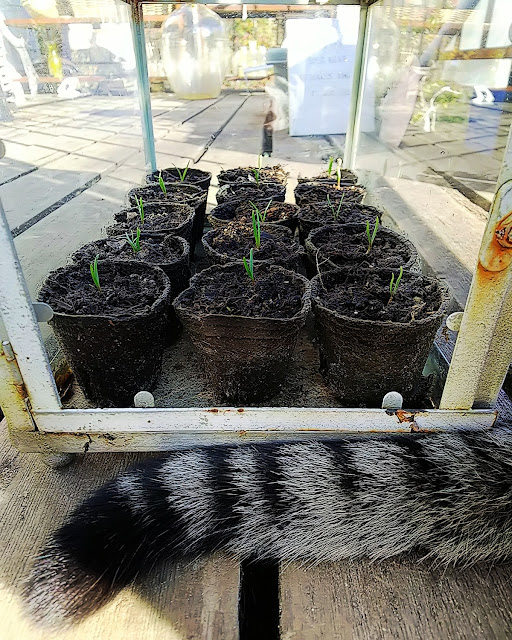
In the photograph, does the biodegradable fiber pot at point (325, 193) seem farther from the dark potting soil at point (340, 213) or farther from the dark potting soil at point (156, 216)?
the dark potting soil at point (156, 216)

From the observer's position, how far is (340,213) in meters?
2.69

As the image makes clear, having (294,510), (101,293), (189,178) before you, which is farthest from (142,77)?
(294,510)

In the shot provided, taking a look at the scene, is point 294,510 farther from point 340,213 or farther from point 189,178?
point 189,178

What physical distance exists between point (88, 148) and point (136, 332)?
1425 millimetres

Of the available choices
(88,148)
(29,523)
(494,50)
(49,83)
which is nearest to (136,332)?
(29,523)

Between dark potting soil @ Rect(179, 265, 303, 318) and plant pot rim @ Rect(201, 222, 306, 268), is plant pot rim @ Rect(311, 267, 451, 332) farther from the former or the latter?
plant pot rim @ Rect(201, 222, 306, 268)

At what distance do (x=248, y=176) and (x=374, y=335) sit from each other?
218 centimetres

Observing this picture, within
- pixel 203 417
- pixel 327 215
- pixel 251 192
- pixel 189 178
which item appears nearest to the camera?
pixel 203 417

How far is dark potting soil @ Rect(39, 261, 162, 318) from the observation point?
5.25 feet

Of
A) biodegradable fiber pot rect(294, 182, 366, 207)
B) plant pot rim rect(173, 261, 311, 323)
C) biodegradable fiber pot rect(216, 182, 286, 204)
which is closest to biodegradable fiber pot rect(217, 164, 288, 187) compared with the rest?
biodegradable fiber pot rect(216, 182, 286, 204)

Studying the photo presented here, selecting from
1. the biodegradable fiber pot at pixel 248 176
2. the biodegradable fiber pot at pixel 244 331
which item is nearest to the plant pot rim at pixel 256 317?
the biodegradable fiber pot at pixel 244 331

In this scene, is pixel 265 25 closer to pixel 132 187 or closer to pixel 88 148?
pixel 132 187

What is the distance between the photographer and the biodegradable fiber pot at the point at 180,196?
9.21ft

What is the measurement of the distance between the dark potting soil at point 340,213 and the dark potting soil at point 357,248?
14 centimetres
